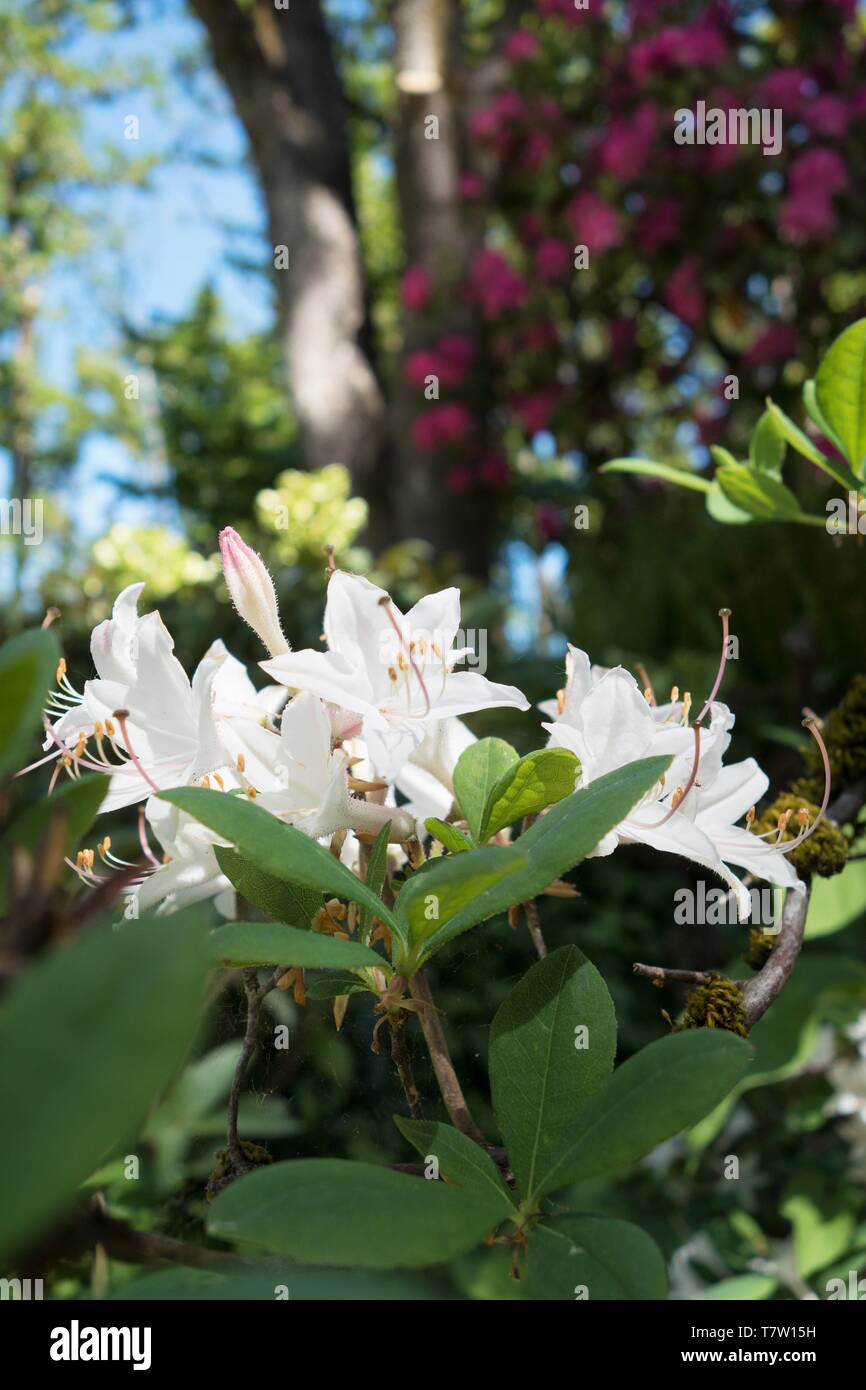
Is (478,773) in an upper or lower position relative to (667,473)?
lower

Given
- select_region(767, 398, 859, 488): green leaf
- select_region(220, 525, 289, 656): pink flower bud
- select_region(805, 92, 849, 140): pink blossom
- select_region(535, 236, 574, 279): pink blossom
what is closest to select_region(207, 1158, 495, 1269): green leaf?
select_region(220, 525, 289, 656): pink flower bud

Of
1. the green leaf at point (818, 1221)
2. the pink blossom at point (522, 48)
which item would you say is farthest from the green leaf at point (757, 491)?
the pink blossom at point (522, 48)

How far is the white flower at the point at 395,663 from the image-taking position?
1.12ft

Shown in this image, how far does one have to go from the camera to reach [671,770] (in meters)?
0.35

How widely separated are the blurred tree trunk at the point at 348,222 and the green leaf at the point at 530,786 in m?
3.17

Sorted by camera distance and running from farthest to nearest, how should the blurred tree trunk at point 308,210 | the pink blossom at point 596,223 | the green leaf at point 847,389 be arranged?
the blurred tree trunk at point 308,210, the pink blossom at point 596,223, the green leaf at point 847,389

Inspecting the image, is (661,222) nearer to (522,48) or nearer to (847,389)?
(522,48)

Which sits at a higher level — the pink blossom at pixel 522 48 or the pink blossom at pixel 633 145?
the pink blossom at pixel 522 48

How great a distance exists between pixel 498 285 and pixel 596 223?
39 cm

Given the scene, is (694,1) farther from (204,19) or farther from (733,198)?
(204,19)

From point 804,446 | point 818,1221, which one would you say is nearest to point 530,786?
point 804,446

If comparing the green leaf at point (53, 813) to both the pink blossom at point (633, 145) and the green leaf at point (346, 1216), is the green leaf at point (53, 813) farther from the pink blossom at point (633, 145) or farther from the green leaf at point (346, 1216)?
the pink blossom at point (633, 145)

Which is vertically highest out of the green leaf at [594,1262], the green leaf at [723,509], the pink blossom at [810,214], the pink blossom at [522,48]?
the pink blossom at [522,48]

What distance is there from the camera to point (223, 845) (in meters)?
0.30
